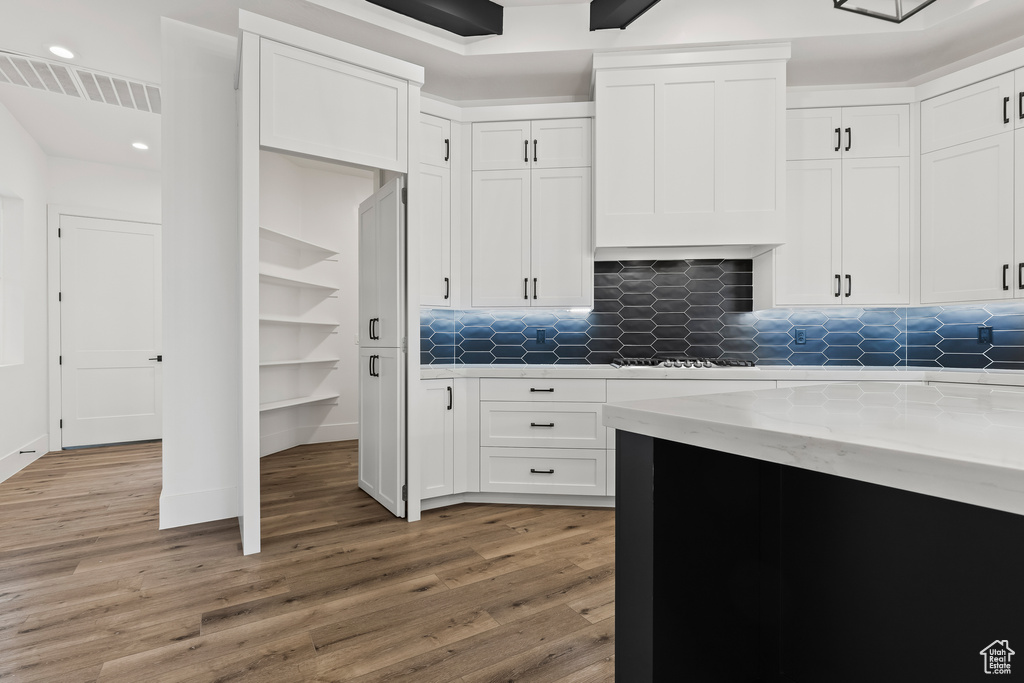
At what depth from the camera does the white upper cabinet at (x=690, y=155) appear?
3082mm

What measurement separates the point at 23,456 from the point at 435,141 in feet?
14.1

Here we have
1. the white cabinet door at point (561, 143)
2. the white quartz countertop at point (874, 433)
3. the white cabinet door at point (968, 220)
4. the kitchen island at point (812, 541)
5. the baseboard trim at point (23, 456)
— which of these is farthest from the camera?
the baseboard trim at point (23, 456)

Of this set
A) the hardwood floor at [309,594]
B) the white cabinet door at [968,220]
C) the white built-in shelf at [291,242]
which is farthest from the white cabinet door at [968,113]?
the white built-in shelf at [291,242]

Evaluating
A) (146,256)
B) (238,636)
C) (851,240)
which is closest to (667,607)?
(238,636)

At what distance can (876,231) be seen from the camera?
3.25 meters

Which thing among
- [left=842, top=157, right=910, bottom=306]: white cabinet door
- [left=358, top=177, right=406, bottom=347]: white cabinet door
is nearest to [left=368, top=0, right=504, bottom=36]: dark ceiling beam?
[left=358, top=177, right=406, bottom=347]: white cabinet door

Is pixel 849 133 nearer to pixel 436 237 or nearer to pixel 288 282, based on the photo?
pixel 436 237

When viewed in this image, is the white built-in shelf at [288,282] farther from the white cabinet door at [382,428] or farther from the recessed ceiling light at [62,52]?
the recessed ceiling light at [62,52]

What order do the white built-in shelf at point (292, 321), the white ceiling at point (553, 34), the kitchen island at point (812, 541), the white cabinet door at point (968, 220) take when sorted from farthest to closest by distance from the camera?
Result: the white built-in shelf at point (292, 321) < the white cabinet door at point (968, 220) < the white ceiling at point (553, 34) < the kitchen island at point (812, 541)

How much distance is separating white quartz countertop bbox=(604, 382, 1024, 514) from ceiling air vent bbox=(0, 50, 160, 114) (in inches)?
167

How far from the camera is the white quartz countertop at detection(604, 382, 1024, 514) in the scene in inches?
21.9

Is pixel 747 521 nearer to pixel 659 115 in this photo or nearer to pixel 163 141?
pixel 659 115

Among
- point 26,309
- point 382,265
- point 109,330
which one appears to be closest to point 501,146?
point 382,265

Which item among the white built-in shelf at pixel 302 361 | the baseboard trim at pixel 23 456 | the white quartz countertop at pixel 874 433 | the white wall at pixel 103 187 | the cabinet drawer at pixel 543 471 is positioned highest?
the white wall at pixel 103 187
